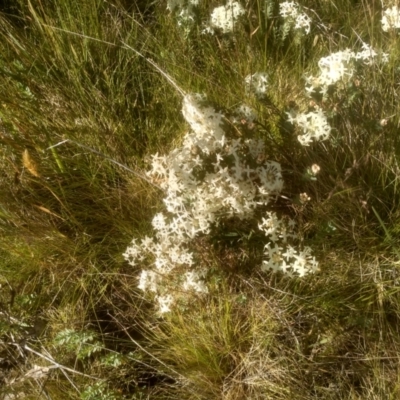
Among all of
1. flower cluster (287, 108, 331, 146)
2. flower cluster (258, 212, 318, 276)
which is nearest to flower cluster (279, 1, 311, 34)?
flower cluster (287, 108, 331, 146)

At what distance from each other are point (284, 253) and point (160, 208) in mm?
458

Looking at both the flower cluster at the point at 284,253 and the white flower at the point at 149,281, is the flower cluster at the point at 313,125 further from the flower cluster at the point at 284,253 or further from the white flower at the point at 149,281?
the white flower at the point at 149,281

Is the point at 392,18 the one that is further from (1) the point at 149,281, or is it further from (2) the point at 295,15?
(1) the point at 149,281

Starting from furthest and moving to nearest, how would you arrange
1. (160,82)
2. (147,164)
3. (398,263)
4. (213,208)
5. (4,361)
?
1. (160,82)
2. (147,164)
3. (4,361)
4. (398,263)
5. (213,208)

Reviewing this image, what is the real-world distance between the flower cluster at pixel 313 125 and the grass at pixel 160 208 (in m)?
0.05

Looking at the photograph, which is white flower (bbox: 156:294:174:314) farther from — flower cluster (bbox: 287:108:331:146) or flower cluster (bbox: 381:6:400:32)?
flower cluster (bbox: 381:6:400:32)

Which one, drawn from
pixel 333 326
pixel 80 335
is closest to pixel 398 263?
pixel 333 326

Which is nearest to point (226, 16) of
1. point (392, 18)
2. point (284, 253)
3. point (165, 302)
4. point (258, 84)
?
point (258, 84)

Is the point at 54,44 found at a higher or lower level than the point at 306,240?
higher

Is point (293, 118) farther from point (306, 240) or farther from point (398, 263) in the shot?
point (398, 263)

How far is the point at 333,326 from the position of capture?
1.51m

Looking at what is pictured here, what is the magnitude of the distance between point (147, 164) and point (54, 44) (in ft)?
1.89

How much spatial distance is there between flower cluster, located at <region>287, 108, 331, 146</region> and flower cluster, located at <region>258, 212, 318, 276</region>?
0.24m

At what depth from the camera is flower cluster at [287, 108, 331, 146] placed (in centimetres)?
137
